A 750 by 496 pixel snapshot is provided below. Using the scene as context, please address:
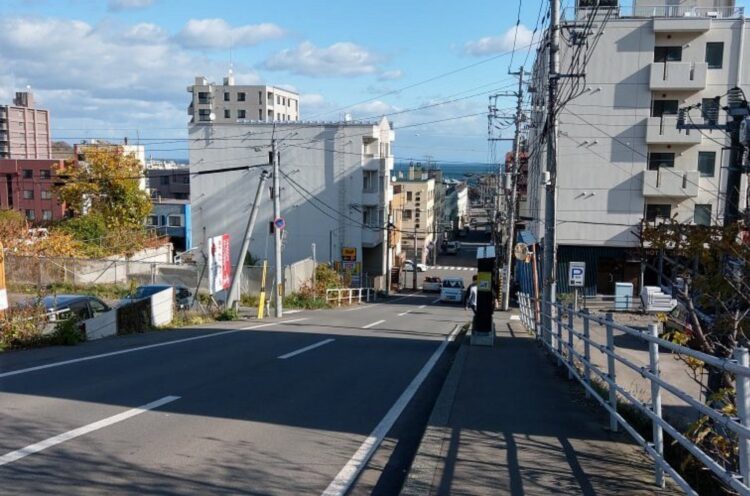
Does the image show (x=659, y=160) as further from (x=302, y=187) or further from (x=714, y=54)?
(x=302, y=187)

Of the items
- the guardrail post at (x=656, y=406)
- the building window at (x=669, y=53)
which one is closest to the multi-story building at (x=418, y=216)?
the building window at (x=669, y=53)

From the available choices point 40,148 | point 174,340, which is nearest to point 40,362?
point 174,340

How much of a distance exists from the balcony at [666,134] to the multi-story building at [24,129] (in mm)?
93246

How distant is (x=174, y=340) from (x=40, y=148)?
115 metres

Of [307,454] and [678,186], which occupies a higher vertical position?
[678,186]

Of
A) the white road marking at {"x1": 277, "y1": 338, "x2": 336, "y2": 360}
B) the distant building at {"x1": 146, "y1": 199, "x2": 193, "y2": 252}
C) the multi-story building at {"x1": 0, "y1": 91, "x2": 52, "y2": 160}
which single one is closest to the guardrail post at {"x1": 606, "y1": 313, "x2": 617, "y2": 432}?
the white road marking at {"x1": 277, "y1": 338, "x2": 336, "y2": 360}

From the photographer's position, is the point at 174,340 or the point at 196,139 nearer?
the point at 174,340

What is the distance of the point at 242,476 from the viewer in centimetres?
530

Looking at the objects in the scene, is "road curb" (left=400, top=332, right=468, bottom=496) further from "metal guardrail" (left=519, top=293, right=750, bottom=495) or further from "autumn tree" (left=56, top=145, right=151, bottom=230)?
"autumn tree" (left=56, top=145, right=151, bottom=230)

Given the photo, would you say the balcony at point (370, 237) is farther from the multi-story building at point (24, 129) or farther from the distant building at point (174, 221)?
the multi-story building at point (24, 129)

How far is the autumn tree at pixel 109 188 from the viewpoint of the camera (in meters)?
48.2

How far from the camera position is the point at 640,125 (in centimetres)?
3816

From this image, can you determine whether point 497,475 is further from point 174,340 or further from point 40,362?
point 174,340

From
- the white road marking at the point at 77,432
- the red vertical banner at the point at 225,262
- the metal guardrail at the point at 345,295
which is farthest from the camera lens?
the metal guardrail at the point at 345,295
